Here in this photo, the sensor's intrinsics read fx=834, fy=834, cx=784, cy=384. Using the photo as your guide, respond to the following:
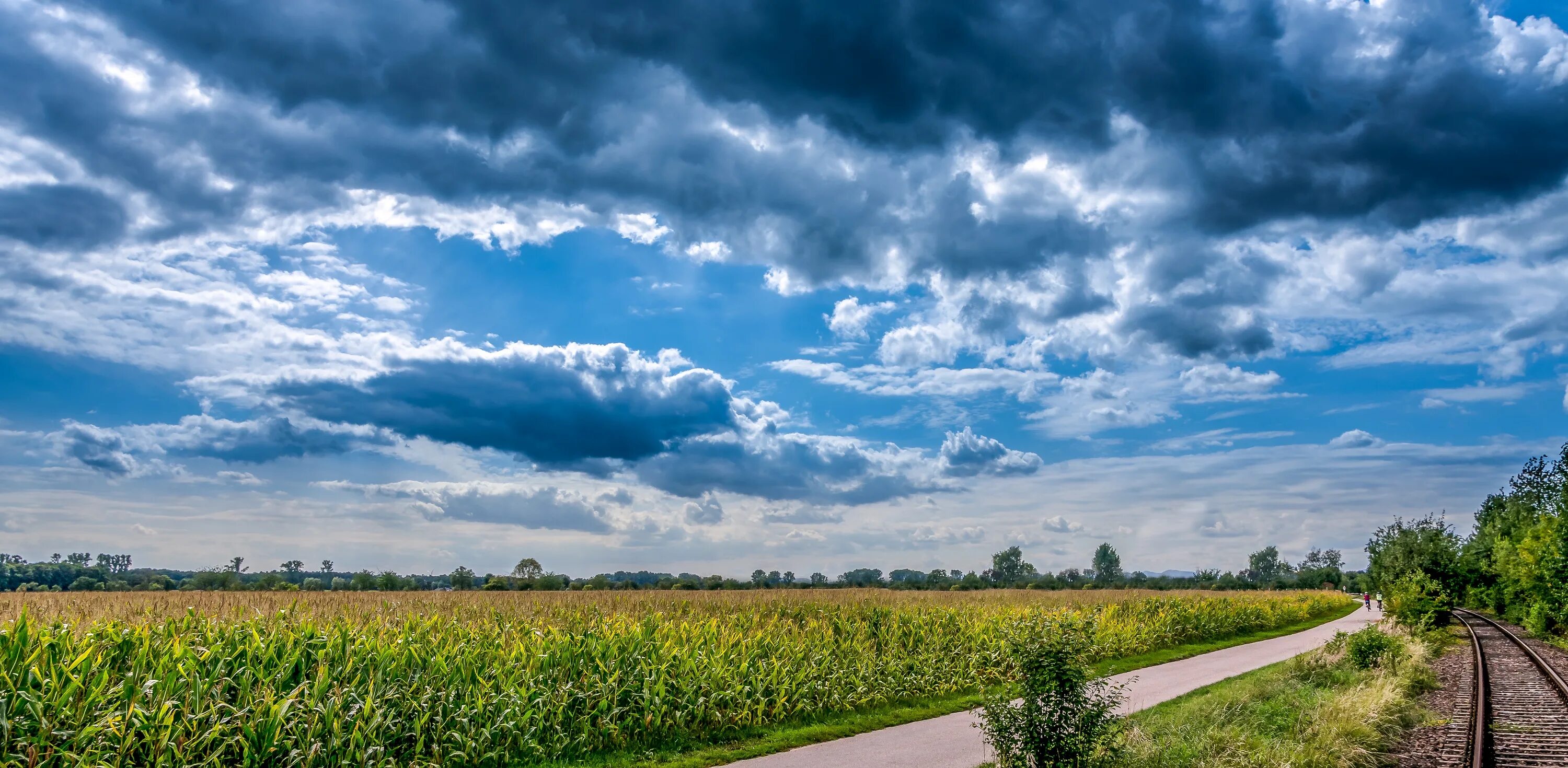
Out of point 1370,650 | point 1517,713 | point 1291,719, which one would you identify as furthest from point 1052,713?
point 1370,650

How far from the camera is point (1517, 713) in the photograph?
1642 centimetres

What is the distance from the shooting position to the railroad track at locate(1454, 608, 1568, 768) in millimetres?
12781

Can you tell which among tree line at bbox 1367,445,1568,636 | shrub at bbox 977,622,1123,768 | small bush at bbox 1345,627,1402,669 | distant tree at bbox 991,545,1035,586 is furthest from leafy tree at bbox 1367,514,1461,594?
distant tree at bbox 991,545,1035,586

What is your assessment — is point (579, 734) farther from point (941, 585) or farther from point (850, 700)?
point (941, 585)

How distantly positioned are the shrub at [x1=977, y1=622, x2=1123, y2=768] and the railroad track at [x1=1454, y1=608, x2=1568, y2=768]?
23.6ft

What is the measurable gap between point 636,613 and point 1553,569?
103ft

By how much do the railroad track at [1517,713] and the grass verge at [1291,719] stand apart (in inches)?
41.6

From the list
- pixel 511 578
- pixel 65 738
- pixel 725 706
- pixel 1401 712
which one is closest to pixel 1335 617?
pixel 1401 712

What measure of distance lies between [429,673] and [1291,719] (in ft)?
45.3

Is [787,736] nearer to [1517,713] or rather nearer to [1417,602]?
[1517,713]

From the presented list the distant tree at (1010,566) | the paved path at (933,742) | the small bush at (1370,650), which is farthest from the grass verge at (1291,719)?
the distant tree at (1010,566)

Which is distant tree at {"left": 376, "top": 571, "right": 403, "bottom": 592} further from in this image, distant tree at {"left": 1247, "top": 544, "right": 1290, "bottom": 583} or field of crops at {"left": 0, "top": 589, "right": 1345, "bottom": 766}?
distant tree at {"left": 1247, "top": 544, "right": 1290, "bottom": 583}

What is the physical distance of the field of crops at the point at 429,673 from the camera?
359 inches

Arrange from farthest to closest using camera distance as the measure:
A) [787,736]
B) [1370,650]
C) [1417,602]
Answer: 1. [1417,602]
2. [1370,650]
3. [787,736]
